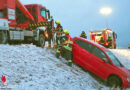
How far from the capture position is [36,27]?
14609 millimetres

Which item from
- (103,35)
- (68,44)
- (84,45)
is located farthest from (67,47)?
(103,35)

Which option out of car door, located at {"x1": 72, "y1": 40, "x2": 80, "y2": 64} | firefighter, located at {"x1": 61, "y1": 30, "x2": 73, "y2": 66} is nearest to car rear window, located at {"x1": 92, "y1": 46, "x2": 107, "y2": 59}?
car door, located at {"x1": 72, "y1": 40, "x2": 80, "y2": 64}

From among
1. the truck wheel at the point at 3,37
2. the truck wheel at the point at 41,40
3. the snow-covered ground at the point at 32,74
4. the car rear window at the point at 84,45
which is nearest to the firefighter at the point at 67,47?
the car rear window at the point at 84,45

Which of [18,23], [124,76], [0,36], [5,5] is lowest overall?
[124,76]

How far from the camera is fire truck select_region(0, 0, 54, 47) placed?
42.5 ft

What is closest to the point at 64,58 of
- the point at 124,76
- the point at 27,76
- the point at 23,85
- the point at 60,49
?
the point at 60,49

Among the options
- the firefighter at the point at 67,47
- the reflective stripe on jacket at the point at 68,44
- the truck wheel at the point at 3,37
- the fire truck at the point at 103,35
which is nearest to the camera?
the firefighter at the point at 67,47

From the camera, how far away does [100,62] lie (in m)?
8.97

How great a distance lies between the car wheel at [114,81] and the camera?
8.36 m

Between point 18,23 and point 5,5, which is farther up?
point 5,5

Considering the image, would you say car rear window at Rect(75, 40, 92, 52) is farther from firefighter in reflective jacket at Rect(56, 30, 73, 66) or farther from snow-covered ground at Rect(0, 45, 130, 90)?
snow-covered ground at Rect(0, 45, 130, 90)

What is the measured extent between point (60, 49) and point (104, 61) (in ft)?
8.76

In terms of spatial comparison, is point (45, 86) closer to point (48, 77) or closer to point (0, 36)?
point (48, 77)

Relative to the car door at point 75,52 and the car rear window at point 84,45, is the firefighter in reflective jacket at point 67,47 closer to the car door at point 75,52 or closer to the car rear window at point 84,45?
the car door at point 75,52
